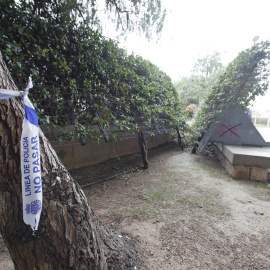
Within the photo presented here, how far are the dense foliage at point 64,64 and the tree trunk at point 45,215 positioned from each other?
4.86ft

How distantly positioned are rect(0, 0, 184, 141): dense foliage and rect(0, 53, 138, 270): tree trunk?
1.48 meters

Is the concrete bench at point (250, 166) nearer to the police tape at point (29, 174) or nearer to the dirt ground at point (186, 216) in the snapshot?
the dirt ground at point (186, 216)

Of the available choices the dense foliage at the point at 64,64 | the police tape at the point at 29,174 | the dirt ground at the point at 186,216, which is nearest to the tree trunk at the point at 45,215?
the police tape at the point at 29,174

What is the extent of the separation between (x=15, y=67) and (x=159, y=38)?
3.57m

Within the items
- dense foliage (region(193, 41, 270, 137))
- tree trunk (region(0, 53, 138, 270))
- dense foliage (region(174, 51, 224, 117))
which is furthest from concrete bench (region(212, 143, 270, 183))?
dense foliage (region(174, 51, 224, 117))

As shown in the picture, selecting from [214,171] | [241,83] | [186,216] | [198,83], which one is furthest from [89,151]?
[198,83]

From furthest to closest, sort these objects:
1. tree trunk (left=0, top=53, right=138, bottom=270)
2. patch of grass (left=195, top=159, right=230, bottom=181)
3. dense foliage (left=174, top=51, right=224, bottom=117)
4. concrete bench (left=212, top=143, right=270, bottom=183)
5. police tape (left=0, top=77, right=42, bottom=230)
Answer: dense foliage (left=174, top=51, right=224, bottom=117) < patch of grass (left=195, top=159, right=230, bottom=181) < concrete bench (left=212, top=143, right=270, bottom=183) < tree trunk (left=0, top=53, right=138, bottom=270) < police tape (left=0, top=77, right=42, bottom=230)

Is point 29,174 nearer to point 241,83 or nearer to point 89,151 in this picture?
point 89,151

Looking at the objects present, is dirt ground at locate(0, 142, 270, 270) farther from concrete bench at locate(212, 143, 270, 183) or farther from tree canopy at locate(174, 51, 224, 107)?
tree canopy at locate(174, 51, 224, 107)

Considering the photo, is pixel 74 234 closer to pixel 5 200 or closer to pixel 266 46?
pixel 5 200

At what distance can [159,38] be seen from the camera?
455 centimetres

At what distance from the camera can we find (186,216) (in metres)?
2.76

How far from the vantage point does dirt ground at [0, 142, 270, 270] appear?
195 centimetres

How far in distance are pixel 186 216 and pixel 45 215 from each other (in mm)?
2302
